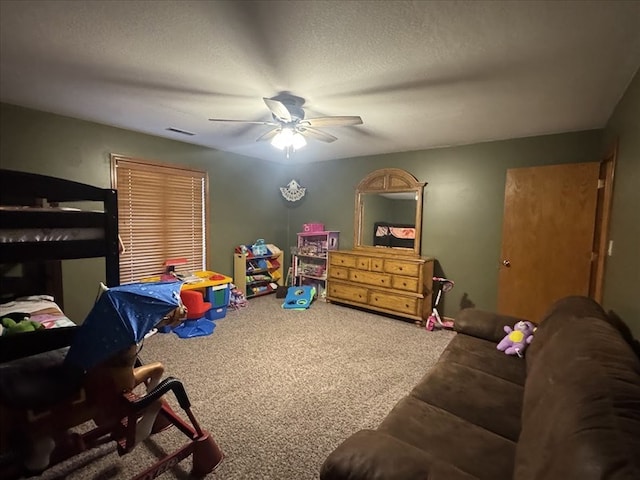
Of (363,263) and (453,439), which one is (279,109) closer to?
(453,439)

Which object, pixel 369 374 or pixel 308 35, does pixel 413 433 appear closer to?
pixel 369 374

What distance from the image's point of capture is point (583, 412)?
81 cm

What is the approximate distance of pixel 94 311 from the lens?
0.80 metres

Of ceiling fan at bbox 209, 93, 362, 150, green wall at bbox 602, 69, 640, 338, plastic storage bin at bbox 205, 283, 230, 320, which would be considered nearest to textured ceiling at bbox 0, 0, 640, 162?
ceiling fan at bbox 209, 93, 362, 150

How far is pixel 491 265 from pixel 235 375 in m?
3.14

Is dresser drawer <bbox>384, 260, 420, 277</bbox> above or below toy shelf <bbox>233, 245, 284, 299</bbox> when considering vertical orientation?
above

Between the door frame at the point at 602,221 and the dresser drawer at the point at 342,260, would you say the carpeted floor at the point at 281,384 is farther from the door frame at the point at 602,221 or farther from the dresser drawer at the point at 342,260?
the door frame at the point at 602,221

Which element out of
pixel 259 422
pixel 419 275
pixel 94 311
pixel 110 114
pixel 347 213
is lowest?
pixel 259 422

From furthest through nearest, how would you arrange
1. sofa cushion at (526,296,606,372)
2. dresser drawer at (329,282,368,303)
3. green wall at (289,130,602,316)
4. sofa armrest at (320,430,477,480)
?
dresser drawer at (329,282,368,303)
green wall at (289,130,602,316)
sofa cushion at (526,296,606,372)
sofa armrest at (320,430,477,480)

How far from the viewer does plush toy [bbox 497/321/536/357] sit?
2.01m

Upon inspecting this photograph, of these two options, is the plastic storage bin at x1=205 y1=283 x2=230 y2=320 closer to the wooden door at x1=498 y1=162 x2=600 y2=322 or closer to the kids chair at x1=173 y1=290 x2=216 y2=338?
the kids chair at x1=173 y1=290 x2=216 y2=338

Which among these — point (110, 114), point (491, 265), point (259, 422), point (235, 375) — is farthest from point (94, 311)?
point (491, 265)

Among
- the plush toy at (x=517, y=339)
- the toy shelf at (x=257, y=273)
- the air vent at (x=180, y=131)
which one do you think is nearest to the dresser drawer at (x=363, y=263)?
the toy shelf at (x=257, y=273)

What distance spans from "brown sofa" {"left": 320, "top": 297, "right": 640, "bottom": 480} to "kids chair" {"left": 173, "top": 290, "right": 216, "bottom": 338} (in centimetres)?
257
